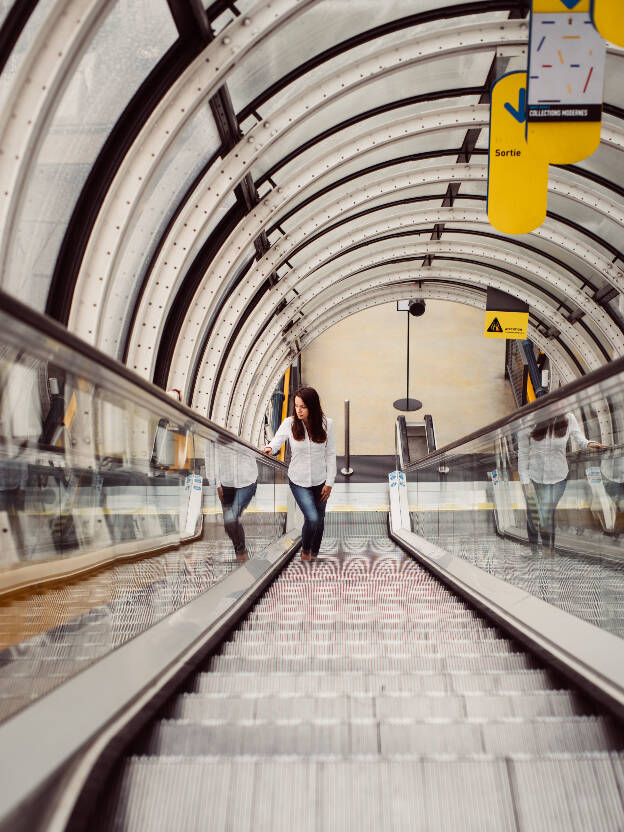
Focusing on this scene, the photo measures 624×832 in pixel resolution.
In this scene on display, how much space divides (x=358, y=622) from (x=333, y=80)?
→ 21.0 feet

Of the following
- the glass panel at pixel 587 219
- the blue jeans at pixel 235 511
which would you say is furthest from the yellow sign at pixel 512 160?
the glass panel at pixel 587 219

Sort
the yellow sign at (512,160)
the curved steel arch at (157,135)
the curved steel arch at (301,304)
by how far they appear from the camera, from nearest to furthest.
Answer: the curved steel arch at (157,135), the yellow sign at (512,160), the curved steel arch at (301,304)

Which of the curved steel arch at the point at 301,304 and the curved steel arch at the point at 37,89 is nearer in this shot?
the curved steel arch at the point at 37,89

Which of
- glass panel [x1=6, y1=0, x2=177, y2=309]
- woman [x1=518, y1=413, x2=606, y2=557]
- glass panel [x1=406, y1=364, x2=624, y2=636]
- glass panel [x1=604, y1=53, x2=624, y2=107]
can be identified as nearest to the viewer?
glass panel [x1=406, y1=364, x2=624, y2=636]

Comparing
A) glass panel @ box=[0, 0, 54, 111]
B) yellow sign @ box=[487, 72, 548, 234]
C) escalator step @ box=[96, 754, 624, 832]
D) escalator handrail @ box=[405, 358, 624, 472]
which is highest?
yellow sign @ box=[487, 72, 548, 234]

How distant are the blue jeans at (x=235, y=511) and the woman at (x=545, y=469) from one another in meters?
2.06

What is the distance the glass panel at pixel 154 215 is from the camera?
26.9 feet

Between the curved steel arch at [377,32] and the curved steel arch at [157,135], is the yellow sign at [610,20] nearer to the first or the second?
the curved steel arch at [157,135]

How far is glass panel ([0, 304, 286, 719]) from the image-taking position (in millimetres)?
2287

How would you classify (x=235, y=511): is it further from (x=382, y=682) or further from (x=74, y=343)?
(x=74, y=343)

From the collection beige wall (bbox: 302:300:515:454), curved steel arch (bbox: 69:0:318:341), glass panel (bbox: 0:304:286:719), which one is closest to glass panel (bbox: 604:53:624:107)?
curved steel arch (bbox: 69:0:318:341)

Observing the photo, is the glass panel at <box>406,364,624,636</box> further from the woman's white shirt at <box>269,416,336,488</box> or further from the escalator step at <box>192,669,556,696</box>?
the woman's white shirt at <box>269,416,336,488</box>

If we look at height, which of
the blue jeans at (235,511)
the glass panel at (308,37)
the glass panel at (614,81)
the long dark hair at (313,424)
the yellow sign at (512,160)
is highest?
the glass panel at (614,81)

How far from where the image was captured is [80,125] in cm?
645
